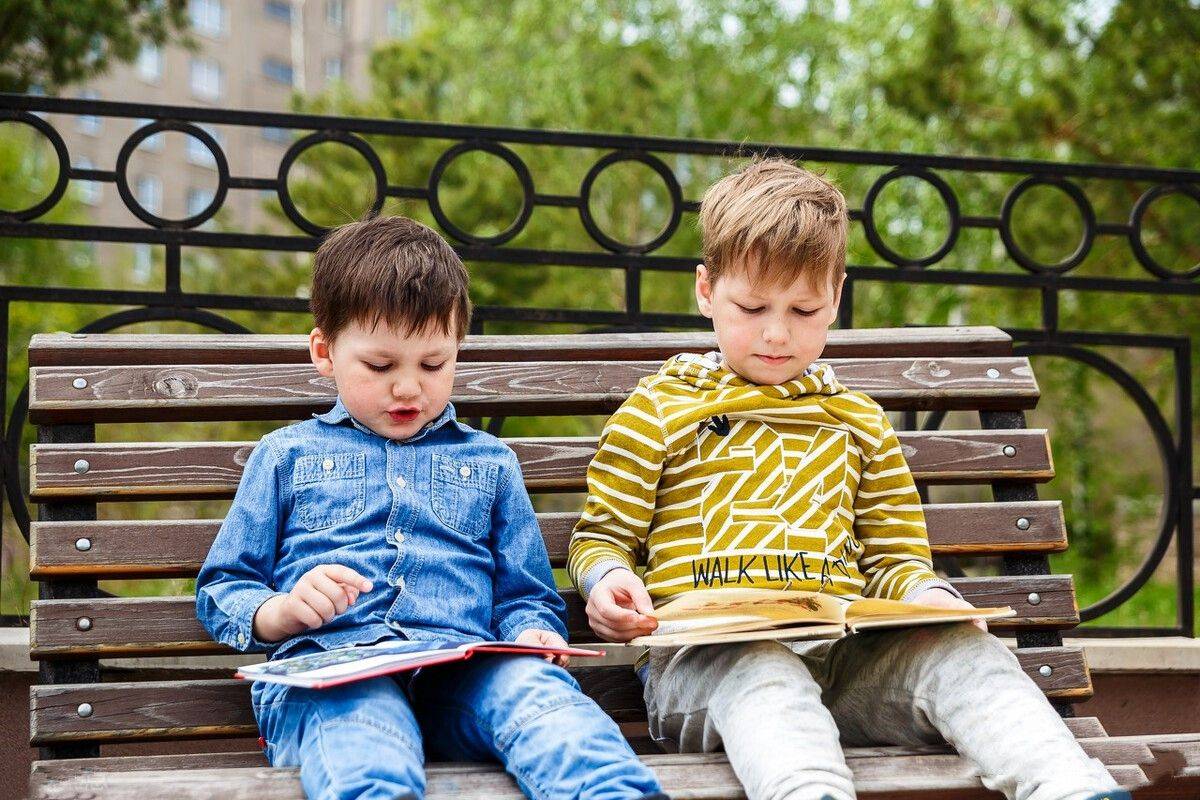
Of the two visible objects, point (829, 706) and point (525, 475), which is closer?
point (829, 706)

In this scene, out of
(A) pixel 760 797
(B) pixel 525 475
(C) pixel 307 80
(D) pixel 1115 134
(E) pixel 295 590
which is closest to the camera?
(A) pixel 760 797

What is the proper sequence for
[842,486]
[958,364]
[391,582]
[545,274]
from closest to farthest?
[391,582], [842,486], [958,364], [545,274]

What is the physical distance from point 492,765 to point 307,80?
4744 cm

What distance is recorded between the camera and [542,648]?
2123 millimetres

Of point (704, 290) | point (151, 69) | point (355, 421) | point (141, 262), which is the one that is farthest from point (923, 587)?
point (151, 69)

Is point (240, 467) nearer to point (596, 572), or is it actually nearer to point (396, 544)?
point (396, 544)

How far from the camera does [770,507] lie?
246 cm

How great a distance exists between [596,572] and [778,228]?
69cm

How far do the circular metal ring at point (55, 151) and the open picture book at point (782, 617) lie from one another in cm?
195

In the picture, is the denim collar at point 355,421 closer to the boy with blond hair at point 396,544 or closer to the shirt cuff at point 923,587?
the boy with blond hair at point 396,544

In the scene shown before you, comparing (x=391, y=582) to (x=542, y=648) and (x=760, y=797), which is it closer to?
(x=542, y=648)

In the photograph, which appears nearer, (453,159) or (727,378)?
(727,378)

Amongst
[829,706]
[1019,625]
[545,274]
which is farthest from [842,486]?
[545,274]

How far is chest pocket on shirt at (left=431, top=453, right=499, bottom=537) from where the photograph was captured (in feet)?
7.84
